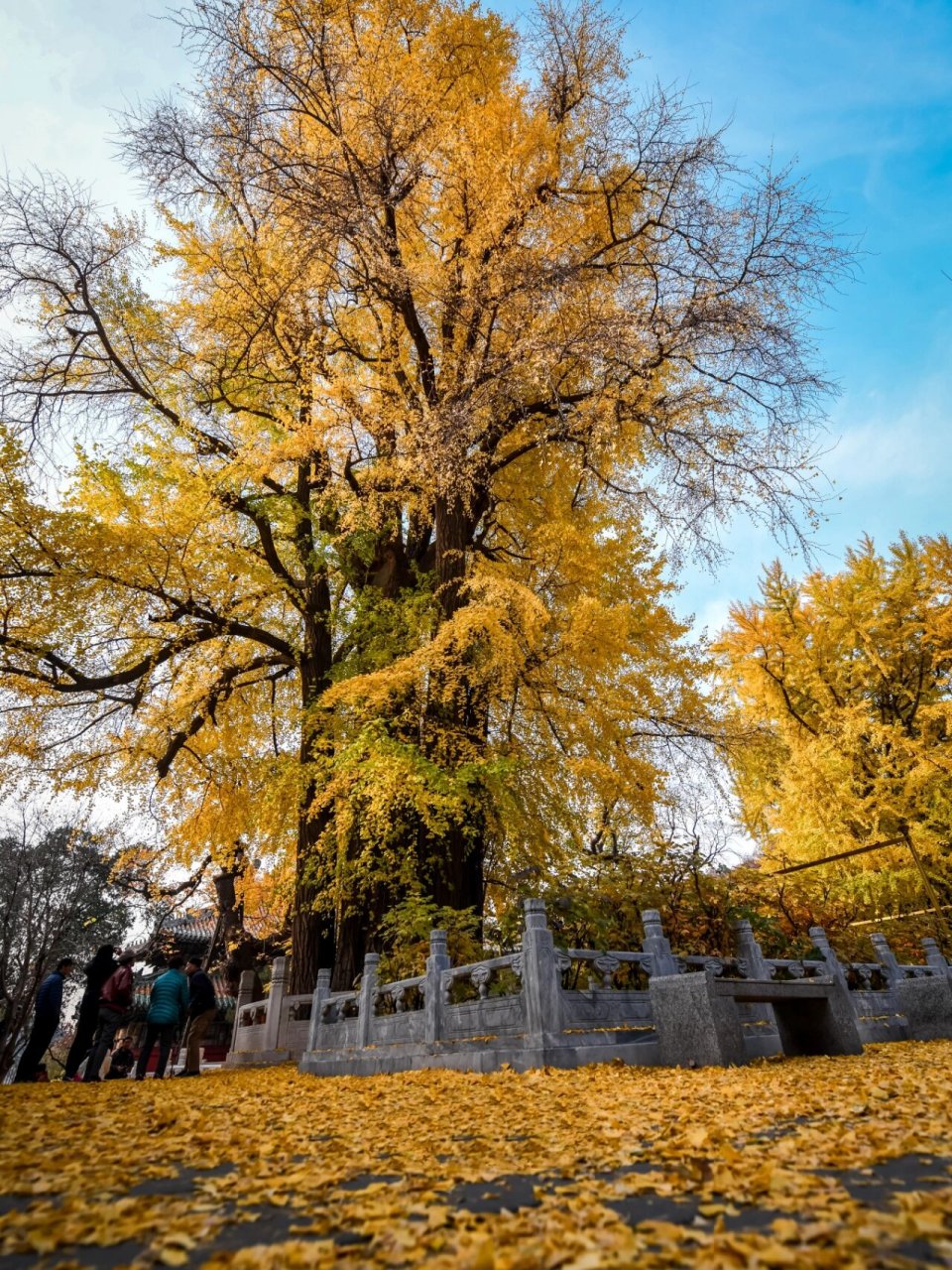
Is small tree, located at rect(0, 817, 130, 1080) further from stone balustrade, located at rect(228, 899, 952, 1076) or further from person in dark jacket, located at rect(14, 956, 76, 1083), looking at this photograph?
stone balustrade, located at rect(228, 899, 952, 1076)

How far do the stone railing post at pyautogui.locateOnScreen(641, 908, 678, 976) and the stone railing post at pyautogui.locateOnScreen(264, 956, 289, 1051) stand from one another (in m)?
7.19

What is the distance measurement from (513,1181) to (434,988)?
4.82 meters

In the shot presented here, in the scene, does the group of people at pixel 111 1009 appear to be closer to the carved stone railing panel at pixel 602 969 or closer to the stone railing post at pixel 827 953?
the carved stone railing panel at pixel 602 969

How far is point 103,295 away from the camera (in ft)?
36.8

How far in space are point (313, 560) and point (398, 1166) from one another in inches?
436

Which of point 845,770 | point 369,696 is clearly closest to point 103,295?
point 369,696

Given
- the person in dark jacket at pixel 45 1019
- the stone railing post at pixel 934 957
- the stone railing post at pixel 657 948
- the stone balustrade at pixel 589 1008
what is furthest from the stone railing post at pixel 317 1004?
the stone railing post at pixel 934 957

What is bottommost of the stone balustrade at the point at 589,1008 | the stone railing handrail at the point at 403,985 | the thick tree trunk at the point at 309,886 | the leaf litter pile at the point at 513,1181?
the leaf litter pile at the point at 513,1181

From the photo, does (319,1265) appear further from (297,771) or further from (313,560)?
(313,560)

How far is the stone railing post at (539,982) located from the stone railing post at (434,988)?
4.34ft

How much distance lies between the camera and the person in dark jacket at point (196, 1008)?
9664mm

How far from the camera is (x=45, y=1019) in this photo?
822 centimetres

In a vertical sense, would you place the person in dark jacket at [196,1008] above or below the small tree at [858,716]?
below

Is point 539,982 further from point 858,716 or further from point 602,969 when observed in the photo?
point 858,716
